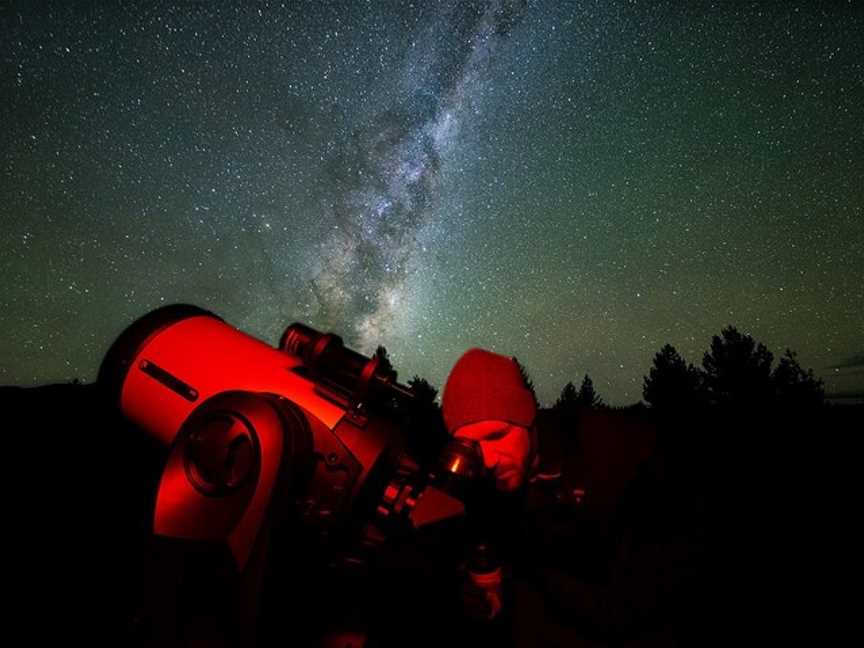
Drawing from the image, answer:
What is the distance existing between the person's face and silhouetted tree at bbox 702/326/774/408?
40.6 metres

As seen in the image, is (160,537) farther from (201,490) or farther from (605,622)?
(605,622)

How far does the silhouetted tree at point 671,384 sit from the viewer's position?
38647 millimetres

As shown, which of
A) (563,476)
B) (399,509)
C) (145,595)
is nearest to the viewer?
(145,595)

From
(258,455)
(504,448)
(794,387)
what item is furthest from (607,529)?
(794,387)

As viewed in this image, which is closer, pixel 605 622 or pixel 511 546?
pixel 605 622

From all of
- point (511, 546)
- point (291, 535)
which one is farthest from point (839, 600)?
point (291, 535)

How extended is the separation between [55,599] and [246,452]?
5797 mm

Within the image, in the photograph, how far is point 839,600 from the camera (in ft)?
19.7

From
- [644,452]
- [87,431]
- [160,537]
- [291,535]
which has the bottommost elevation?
[87,431]

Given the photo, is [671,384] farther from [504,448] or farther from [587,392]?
[504,448]

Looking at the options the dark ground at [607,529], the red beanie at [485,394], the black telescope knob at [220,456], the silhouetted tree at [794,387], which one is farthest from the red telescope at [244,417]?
the silhouetted tree at [794,387]

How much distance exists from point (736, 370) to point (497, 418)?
4344 centimetres

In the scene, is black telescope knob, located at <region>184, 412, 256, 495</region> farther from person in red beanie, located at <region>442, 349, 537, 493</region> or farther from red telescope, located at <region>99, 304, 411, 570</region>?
person in red beanie, located at <region>442, 349, 537, 493</region>

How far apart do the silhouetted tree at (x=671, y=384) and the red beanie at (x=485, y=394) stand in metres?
41.8
